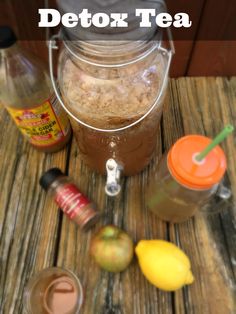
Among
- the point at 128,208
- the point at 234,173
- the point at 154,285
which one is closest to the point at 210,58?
the point at 234,173

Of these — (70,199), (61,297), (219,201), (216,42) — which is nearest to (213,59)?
(216,42)

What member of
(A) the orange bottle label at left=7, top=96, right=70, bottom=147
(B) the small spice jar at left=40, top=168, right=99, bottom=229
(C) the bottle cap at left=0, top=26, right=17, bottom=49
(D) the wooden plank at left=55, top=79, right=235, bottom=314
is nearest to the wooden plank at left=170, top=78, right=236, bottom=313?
(D) the wooden plank at left=55, top=79, right=235, bottom=314

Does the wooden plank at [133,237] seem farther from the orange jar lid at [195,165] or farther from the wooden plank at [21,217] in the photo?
the orange jar lid at [195,165]

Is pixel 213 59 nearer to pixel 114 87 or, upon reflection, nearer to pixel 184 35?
pixel 184 35

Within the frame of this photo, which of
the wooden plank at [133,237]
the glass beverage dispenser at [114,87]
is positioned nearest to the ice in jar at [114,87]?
the glass beverage dispenser at [114,87]

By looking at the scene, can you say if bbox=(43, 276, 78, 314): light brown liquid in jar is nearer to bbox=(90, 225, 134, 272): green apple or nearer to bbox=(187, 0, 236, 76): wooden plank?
bbox=(90, 225, 134, 272): green apple
